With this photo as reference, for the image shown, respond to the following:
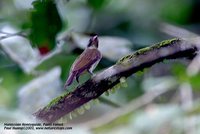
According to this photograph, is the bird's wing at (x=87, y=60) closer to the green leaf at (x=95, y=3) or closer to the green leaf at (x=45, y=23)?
the green leaf at (x=45, y=23)

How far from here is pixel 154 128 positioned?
82 centimetres

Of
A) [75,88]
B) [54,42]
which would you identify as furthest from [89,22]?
[75,88]

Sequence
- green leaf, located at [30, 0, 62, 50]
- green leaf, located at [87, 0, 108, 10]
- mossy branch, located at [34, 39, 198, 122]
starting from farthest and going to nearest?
green leaf, located at [87, 0, 108, 10]
green leaf, located at [30, 0, 62, 50]
mossy branch, located at [34, 39, 198, 122]

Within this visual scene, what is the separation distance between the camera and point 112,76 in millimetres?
636

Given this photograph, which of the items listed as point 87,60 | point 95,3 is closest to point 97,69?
point 87,60

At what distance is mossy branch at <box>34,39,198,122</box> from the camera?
627mm

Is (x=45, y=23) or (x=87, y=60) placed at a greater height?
(x=45, y=23)

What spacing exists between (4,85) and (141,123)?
0.23 meters

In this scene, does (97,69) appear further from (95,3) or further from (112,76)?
(95,3)

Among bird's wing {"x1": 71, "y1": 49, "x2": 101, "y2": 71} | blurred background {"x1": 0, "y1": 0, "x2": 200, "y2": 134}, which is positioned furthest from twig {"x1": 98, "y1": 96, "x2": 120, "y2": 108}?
bird's wing {"x1": 71, "y1": 49, "x2": 101, "y2": 71}

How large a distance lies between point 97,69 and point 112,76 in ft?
0.22

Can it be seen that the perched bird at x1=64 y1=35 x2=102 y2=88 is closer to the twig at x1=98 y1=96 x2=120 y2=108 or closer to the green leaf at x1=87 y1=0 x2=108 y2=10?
the twig at x1=98 y1=96 x2=120 y2=108

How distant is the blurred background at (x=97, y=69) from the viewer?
0.79 m

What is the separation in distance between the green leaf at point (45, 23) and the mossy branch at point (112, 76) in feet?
0.50
